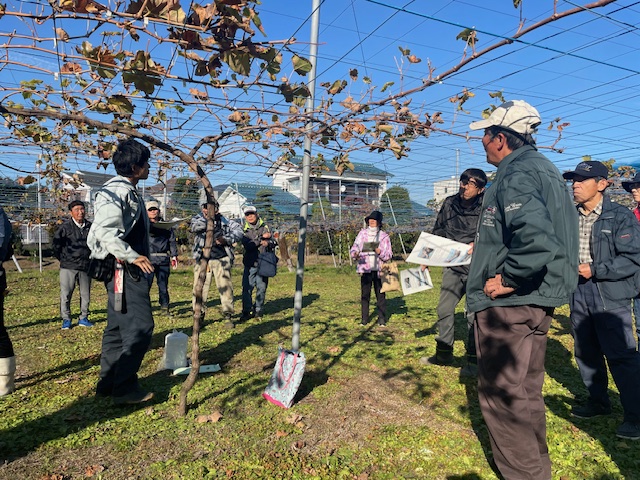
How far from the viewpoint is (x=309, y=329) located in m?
7.18

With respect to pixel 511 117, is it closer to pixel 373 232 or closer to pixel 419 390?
pixel 419 390

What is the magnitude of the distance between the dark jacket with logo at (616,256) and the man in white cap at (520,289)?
3.67ft

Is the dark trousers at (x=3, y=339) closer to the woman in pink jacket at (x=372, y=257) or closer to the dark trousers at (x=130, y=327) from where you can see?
the dark trousers at (x=130, y=327)

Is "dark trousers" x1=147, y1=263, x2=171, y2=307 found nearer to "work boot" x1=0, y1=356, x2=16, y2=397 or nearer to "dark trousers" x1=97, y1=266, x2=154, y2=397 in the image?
"work boot" x1=0, y1=356, x2=16, y2=397

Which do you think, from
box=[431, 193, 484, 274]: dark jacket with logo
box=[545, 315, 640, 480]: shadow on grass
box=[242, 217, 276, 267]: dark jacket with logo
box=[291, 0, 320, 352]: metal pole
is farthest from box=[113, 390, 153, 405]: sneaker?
box=[242, 217, 276, 267]: dark jacket with logo

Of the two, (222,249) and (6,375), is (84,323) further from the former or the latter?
(6,375)

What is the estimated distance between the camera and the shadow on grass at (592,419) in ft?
10.5

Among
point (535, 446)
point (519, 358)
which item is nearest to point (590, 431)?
point (535, 446)

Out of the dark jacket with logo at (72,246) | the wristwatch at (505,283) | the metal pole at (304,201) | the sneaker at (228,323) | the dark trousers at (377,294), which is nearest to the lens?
the wristwatch at (505,283)

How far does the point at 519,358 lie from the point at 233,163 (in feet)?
10.6

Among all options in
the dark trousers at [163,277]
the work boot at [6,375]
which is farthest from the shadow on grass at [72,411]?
the dark trousers at [163,277]

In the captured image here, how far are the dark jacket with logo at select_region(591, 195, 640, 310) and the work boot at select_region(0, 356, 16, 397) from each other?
5.10 meters

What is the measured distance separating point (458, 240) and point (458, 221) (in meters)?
0.23

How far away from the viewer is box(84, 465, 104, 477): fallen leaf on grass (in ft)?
9.64
